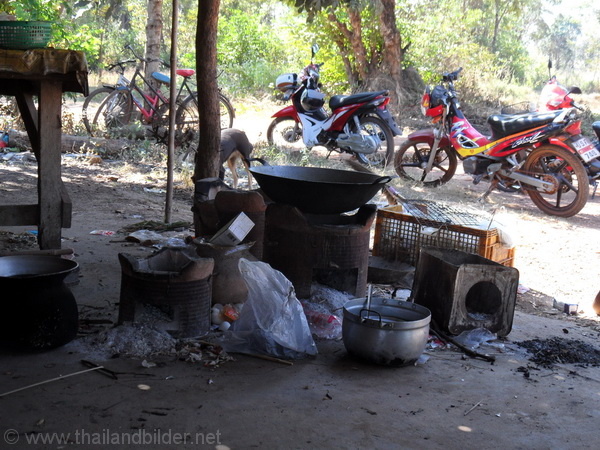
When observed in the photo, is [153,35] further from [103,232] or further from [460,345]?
[460,345]

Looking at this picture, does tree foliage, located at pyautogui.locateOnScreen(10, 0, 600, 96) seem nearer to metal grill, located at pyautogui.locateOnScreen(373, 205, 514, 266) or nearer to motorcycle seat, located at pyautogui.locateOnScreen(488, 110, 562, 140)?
motorcycle seat, located at pyautogui.locateOnScreen(488, 110, 562, 140)

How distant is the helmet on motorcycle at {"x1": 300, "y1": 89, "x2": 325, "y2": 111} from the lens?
985 centimetres

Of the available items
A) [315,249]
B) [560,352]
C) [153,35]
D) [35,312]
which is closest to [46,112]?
[35,312]

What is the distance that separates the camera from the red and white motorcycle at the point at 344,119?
9422 mm

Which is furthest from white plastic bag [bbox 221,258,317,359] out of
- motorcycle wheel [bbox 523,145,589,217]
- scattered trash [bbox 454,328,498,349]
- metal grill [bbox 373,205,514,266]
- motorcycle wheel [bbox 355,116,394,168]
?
motorcycle wheel [bbox 355,116,394,168]

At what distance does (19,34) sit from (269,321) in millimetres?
2161

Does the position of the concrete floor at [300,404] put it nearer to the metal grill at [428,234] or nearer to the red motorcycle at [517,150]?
the metal grill at [428,234]

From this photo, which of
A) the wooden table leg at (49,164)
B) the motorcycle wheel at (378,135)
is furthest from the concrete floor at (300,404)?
the motorcycle wheel at (378,135)

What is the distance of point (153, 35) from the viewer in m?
11.6

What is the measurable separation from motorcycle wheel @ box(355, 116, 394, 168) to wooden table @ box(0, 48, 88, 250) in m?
5.74

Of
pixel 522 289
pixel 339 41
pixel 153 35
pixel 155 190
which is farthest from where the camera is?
pixel 339 41

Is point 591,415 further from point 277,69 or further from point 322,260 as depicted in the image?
point 277,69

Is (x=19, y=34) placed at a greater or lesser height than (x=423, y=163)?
greater

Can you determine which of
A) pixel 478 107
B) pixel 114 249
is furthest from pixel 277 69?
pixel 114 249
